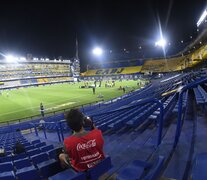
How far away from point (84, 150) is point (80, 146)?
101 millimetres

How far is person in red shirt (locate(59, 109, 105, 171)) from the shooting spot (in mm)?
2820

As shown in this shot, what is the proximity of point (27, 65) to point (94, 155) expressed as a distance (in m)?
95.4

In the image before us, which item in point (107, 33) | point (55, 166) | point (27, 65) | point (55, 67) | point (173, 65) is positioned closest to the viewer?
point (55, 166)

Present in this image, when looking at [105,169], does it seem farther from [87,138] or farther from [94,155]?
[87,138]

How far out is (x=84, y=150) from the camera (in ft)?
9.49

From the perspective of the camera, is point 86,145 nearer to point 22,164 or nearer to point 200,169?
point 200,169

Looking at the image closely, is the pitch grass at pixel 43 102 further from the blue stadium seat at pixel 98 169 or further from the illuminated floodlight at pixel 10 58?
the illuminated floodlight at pixel 10 58

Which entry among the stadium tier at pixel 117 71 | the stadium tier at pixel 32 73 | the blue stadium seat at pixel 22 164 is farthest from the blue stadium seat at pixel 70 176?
the stadium tier at pixel 117 71

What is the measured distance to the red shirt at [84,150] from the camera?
2828 mm

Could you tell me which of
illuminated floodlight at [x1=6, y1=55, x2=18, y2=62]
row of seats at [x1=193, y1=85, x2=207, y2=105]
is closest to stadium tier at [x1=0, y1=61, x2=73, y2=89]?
illuminated floodlight at [x1=6, y1=55, x2=18, y2=62]

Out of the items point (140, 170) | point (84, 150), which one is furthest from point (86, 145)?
point (140, 170)

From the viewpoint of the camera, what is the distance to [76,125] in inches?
111

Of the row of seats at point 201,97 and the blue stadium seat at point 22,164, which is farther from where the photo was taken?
the row of seats at point 201,97

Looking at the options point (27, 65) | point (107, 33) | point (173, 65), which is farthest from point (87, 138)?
point (27, 65)
